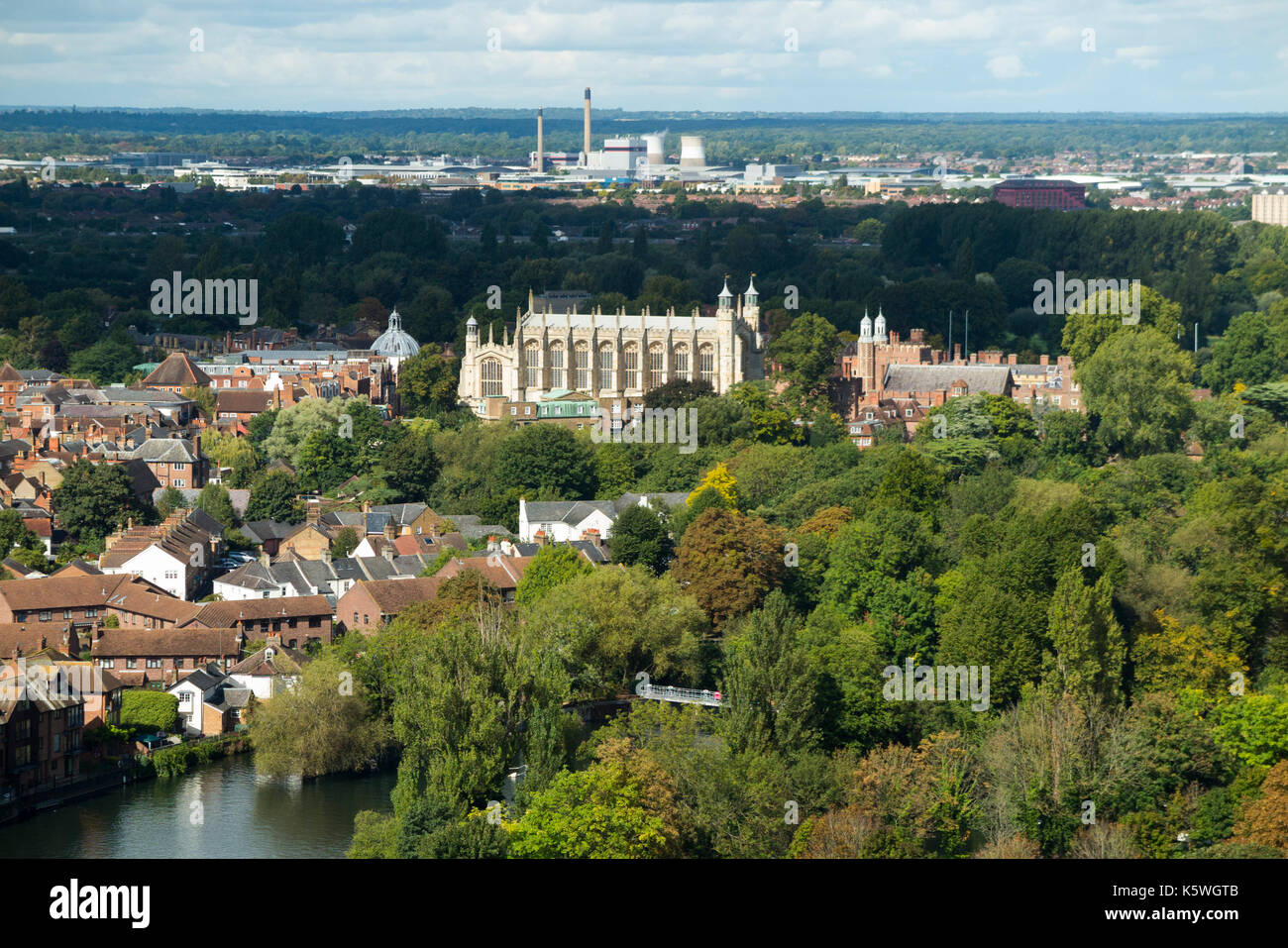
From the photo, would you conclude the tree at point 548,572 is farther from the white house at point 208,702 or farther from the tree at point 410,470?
the tree at point 410,470

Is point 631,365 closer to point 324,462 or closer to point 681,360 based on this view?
point 681,360

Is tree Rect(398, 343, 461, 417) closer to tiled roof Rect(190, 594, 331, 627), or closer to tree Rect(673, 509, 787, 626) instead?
tree Rect(673, 509, 787, 626)

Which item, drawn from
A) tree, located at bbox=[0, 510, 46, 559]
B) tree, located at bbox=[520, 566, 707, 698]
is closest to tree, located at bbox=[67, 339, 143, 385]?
tree, located at bbox=[0, 510, 46, 559]

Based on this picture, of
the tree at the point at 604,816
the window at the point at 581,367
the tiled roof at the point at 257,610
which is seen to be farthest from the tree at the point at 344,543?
the window at the point at 581,367

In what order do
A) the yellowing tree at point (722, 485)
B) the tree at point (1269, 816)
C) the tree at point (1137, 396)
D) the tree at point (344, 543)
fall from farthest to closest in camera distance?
the tree at point (1137, 396)
the yellowing tree at point (722, 485)
the tree at point (344, 543)
the tree at point (1269, 816)

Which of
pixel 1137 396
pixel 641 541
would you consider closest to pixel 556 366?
pixel 1137 396
